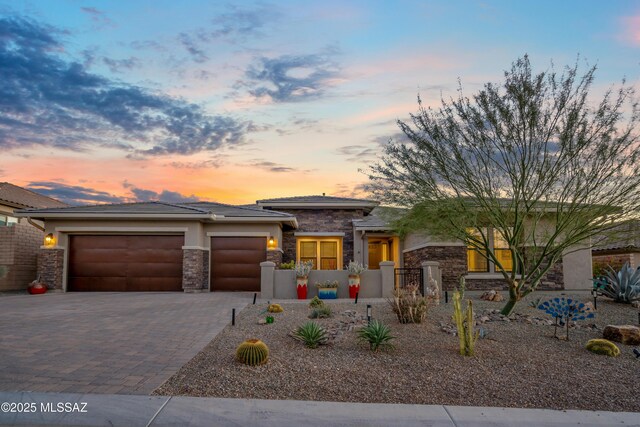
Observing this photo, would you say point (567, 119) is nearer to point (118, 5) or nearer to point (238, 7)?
point (238, 7)

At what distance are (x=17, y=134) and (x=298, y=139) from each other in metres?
10.9

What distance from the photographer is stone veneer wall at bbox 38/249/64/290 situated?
58.7 ft

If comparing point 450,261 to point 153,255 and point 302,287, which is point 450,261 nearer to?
point 302,287

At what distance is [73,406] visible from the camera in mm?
Answer: 4887

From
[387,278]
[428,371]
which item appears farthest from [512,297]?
[387,278]

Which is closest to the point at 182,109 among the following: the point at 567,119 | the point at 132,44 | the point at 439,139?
the point at 132,44

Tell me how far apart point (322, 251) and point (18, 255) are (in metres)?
13.6

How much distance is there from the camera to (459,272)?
17594 mm

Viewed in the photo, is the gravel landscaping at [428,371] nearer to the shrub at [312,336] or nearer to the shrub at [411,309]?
the shrub at [312,336]

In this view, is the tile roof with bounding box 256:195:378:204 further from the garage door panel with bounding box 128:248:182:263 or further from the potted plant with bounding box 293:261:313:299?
the potted plant with bounding box 293:261:313:299

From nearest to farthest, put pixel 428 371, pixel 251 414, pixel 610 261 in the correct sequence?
pixel 251 414 < pixel 428 371 < pixel 610 261

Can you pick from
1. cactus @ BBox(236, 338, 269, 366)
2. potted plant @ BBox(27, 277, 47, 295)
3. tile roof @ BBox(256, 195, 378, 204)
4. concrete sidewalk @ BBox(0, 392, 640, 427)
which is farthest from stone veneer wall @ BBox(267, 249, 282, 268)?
concrete sidewalk @ BBox(0, 392, 640, 427)

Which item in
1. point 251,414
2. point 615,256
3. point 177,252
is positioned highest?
point 177,252

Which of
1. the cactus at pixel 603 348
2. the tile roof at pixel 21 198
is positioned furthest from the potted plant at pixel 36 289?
the cactus at pixel 603 348
